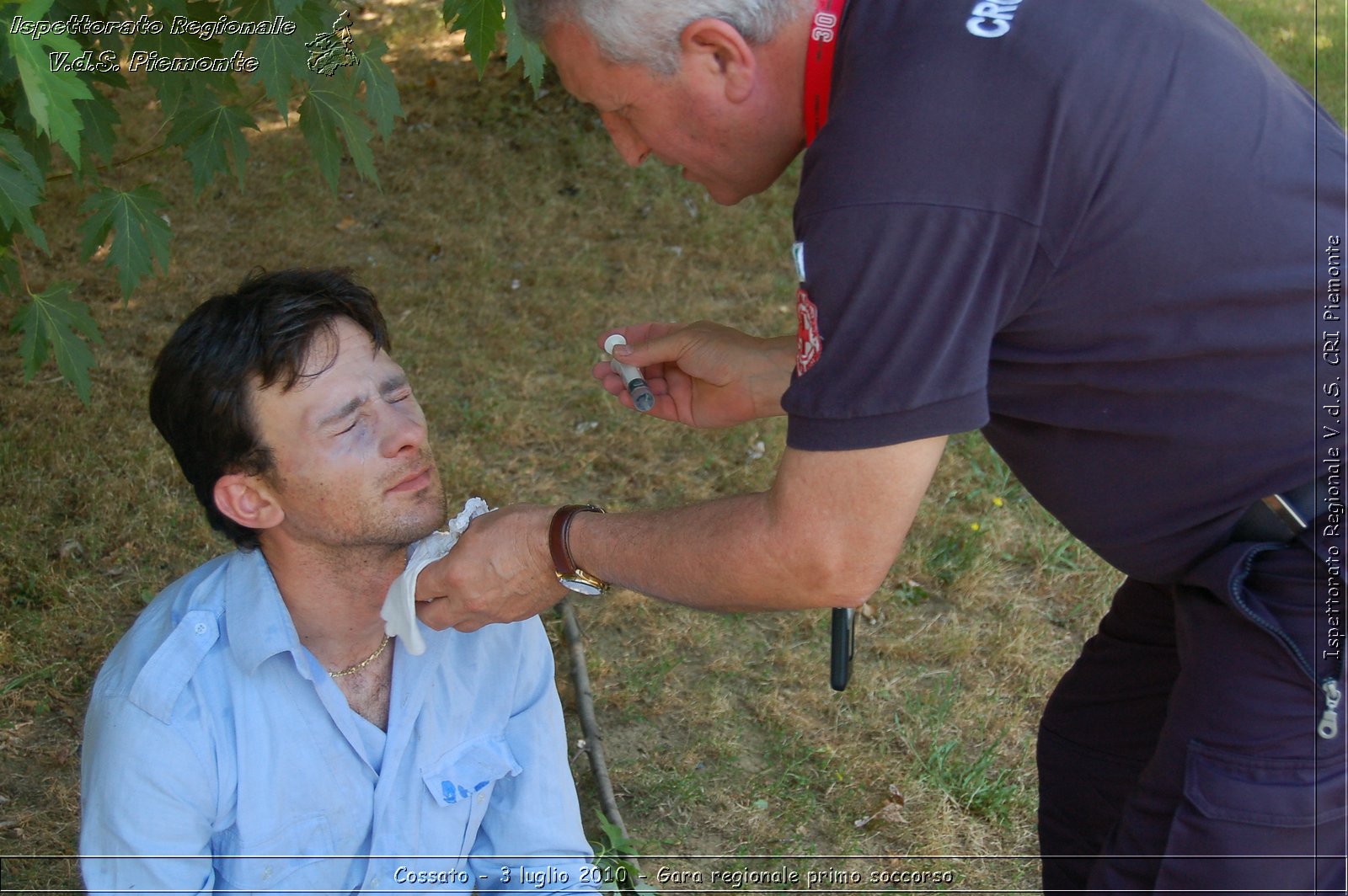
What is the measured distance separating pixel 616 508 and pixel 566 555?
104 inches

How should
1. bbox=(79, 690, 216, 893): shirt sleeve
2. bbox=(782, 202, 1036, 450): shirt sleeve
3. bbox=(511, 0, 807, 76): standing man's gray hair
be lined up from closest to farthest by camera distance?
bbox=(782, 202, 1036, 450): shirt sleeve < bbox=(511, 0, 807, 76): standing man's gray hair < bbox=(79, 690, 216, 893): shirt sleeve

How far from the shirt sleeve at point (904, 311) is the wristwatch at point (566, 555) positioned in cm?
58

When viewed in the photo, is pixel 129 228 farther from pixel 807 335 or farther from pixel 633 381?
pixel 807 335

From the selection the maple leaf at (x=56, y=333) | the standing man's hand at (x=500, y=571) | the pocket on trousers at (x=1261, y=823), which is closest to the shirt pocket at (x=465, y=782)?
the standing man's hand at (x=500, y=571)

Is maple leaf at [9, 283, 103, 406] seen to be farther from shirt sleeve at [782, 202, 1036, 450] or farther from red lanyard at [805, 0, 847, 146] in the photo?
shirt sleeve at [782, 202, 1036, 450]

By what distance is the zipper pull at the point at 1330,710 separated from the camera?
168 cm

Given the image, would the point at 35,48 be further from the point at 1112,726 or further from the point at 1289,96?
the point at 1112,726

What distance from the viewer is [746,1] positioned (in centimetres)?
162

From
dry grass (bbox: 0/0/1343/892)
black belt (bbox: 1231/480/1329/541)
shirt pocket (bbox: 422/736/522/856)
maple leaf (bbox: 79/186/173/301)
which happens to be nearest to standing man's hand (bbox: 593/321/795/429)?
shirt pocket (bbox: 422/736/522/856)

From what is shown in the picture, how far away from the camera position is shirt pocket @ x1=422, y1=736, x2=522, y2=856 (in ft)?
8.39

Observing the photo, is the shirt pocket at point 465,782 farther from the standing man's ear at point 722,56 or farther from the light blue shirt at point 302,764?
the standing man's ear at point 722,56

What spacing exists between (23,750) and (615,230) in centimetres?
427

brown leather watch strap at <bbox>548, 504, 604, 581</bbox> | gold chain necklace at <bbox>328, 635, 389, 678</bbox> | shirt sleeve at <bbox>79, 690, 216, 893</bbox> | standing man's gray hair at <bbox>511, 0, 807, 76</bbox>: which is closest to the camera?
standing man's gray hair at <bbox>511, 0, 807, 76</bbox>

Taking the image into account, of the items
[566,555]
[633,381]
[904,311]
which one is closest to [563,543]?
[566,555]
